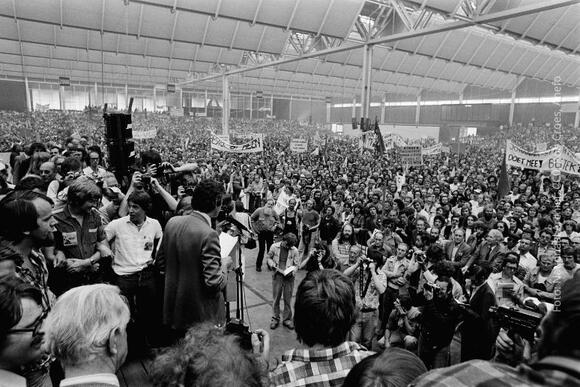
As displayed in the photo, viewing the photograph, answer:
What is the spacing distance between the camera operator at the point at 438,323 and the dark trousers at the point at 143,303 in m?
2.69

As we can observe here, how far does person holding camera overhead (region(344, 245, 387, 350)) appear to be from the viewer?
479 cm

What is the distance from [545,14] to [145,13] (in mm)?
16605

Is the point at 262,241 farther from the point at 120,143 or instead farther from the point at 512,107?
the point at 512,107

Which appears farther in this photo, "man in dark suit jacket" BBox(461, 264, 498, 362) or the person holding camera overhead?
the person holding camera overhead

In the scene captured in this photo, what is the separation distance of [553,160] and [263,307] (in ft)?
30.6

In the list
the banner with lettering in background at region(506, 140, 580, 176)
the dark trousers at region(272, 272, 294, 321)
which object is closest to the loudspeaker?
the dark trousers at region(272, 272, 294, 321)

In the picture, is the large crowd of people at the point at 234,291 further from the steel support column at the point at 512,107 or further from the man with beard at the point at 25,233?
the steel support column at the point at 512,107

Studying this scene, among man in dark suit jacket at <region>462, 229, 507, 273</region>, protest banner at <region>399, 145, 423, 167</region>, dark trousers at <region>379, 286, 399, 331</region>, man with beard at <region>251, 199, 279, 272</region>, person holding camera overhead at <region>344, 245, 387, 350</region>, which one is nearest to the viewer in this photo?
person holding camera overhead at <region>344, 245, 387, 350</region>

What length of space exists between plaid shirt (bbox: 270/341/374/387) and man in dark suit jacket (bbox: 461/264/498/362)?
9.04ft

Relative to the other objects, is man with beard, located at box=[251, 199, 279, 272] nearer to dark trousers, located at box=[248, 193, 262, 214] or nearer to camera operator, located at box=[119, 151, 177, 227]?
dark trousers, located at box=[248, 193, 262, 214]

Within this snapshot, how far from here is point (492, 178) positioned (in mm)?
15117

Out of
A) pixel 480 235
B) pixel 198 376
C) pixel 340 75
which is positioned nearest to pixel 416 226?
pixel 480 235

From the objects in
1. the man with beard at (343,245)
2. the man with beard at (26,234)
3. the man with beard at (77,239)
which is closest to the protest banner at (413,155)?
the man with beard at (343,245)

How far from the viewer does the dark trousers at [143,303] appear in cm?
379
